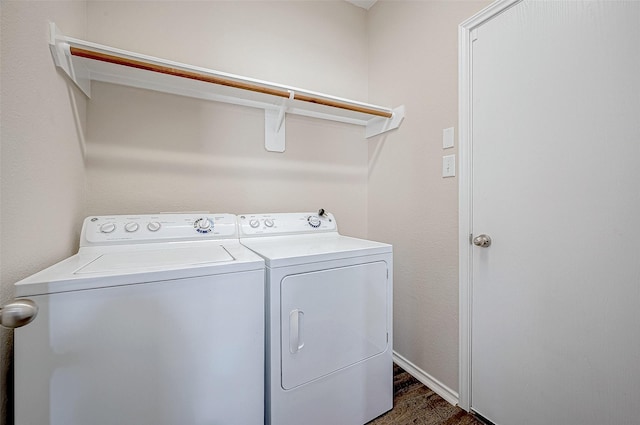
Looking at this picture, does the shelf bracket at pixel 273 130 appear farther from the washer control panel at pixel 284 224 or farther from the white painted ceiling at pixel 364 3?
the white painted ceiling at pixel 364 3

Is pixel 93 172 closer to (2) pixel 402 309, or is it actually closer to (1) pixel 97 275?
(1) pixel 97 275

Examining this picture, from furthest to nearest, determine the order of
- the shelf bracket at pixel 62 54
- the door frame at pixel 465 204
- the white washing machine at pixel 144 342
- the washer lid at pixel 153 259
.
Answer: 1. the door frame at pixel 465 204
2. the shelf bracket at pixel 62 54
3. the washer lid at pixel 153 259
4. the white washing machine at pixel 144 342

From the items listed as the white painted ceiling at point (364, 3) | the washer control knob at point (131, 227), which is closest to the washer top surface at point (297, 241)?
the washer control knob at point (131, 227)

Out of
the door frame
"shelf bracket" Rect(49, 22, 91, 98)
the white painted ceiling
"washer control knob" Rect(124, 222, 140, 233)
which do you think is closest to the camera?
"shelf bracket" Rect(49, 22, 91, 98)

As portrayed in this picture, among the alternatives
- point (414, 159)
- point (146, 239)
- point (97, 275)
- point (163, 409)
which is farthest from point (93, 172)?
point (414, 159)

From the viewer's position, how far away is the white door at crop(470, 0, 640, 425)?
0.88m

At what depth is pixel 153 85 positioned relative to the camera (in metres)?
1.48

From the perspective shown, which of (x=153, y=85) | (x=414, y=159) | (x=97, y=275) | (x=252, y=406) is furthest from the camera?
(x=414, y=159)

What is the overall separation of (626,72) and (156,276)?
1.73m

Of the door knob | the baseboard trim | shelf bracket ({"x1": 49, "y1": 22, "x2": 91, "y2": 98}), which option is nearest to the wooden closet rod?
shelf bracket ({"x1": 49, "y1": 22, "x2": 91, "y2": 98})

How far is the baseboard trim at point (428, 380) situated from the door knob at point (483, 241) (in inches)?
33.9

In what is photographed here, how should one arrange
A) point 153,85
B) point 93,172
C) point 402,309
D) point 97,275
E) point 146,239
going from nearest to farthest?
point 97,275
point 146,239
point 93,172
point 153,85
point 402,309

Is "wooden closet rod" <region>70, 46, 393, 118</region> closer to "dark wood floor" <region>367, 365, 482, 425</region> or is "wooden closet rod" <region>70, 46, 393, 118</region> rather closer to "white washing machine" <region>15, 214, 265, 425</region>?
"white washing machine" <region>15, 214, 265, 425</region>

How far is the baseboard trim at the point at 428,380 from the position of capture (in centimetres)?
144
